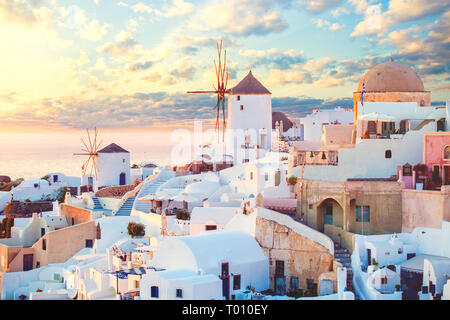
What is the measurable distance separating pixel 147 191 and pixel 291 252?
939cm

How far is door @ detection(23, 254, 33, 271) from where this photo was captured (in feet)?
67.0

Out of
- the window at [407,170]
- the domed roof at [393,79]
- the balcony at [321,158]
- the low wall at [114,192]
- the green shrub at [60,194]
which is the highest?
the domed roof at [393,79]

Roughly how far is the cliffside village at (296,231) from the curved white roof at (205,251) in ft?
0.11

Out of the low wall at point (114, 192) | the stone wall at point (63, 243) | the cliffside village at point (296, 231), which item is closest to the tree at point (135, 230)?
the cliffside village at point (296, 231)

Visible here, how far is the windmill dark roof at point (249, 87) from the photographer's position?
91.9 ft

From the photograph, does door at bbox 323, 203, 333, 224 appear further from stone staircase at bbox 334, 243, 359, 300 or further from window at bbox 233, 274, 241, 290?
window at bbox 233, 274, 241, 290

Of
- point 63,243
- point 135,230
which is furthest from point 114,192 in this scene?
point 135,230

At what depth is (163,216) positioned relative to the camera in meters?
19.8

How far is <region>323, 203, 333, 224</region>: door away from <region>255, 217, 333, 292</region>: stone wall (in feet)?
4.69

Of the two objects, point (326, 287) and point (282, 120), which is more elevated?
point (282, 120)

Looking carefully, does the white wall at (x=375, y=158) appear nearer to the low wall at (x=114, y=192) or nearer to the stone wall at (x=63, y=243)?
the stone wall at (x=63, y=243)

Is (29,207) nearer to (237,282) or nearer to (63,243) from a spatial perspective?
(63,243)

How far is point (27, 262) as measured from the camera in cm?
2044
